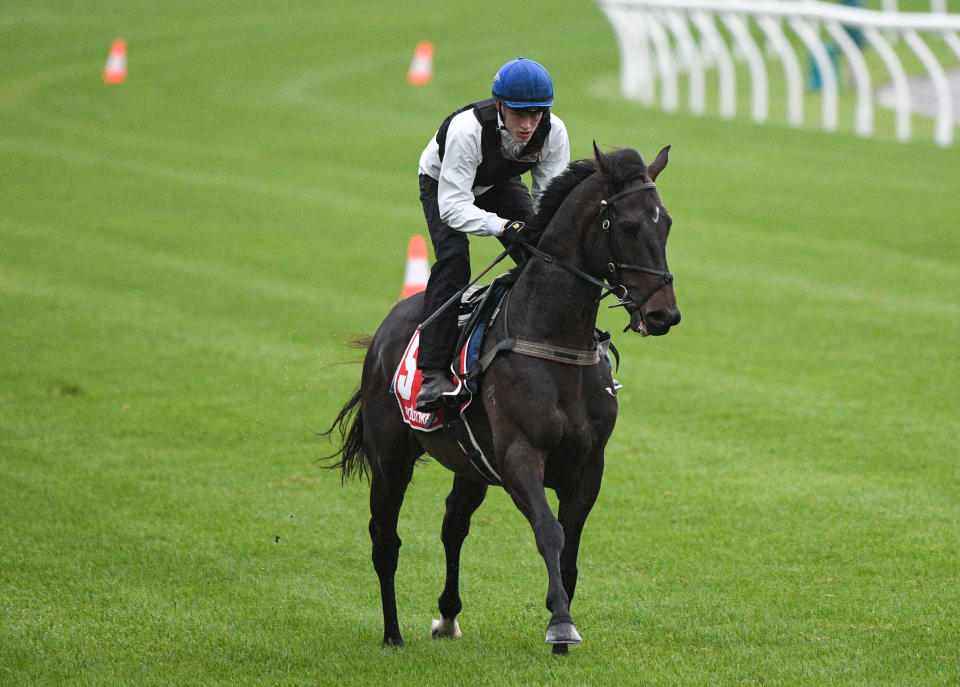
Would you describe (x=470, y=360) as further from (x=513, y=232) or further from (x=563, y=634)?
(x=563, y=634)

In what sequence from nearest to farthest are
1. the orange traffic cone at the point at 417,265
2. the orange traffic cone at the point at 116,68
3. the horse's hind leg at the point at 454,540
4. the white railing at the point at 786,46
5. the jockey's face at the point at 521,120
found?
the jockey's face at the point at 521,120, the horse's hind leg at the point at 454,540, the orange traffic cone at the point at 417,265, the white railing at the point at 786,46, the orange traffic cone at the point at 116,68

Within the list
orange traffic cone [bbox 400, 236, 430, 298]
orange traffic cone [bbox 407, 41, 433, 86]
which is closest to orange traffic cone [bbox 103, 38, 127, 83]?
orange traffic cone [bbox 407, 41, 433, 86]

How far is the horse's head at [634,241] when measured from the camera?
211 inches

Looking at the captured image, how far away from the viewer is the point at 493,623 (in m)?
6.77

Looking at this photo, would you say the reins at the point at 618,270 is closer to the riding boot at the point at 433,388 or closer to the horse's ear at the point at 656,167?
the horse's ear at the point at 656,167

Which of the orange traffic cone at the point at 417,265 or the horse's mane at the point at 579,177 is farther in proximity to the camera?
the orange traffic cone at the point at 417,265

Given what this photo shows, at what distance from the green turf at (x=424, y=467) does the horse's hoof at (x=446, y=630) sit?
0.18 metres

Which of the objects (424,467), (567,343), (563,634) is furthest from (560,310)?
(424,467)

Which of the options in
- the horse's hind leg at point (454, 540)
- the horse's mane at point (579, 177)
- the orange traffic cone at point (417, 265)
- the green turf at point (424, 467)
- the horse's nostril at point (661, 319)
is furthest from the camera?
the orange traffic cone at point (417, 265)

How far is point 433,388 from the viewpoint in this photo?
19.8 feet

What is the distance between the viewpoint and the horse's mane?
18.2ft

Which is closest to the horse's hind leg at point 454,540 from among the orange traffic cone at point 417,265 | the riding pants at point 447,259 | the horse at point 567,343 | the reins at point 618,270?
the horse at point 567,343

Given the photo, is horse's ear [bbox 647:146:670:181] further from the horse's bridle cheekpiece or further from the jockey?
the jockey

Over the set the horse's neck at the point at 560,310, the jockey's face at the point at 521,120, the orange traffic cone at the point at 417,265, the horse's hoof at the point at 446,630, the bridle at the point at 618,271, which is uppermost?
the jockey's face at the point at 521,120
